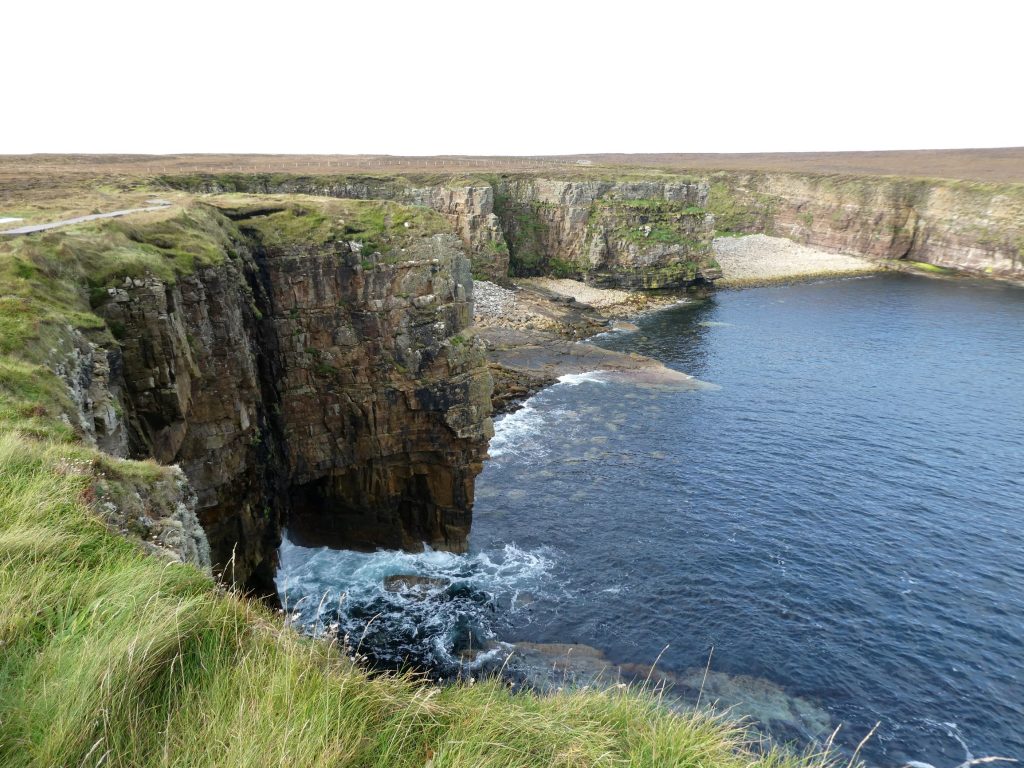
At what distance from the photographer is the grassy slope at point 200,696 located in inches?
198

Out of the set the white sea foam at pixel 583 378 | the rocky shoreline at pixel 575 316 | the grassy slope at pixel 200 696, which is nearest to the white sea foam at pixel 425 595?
the rocky shoreline at pixel 575 316

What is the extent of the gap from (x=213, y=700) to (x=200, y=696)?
0.46 feet

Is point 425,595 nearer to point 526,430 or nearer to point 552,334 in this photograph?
point 526,430

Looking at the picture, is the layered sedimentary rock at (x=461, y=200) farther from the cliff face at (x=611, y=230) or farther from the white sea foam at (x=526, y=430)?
the white sea foam at (x=526, y=430)

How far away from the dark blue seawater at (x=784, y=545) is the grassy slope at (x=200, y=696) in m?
23.0

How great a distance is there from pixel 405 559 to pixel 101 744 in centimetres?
3042

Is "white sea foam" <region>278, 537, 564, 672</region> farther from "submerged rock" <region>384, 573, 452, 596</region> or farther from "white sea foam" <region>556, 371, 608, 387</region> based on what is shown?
"white sea foam" <region>556, 371, 608, 387</region>

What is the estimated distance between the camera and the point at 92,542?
24.6 feet

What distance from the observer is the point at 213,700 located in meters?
5.57

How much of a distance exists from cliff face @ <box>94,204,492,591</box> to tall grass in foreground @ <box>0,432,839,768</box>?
19066 mm

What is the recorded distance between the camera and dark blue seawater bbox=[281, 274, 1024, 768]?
26.4 meters

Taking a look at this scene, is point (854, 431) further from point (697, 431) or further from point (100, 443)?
point (100, 443)

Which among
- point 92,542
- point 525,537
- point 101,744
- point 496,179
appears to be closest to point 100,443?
point 92,542

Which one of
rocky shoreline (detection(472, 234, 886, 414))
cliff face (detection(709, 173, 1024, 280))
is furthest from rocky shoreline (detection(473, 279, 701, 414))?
cliff face (detection(709, 173, 1024, 280))
